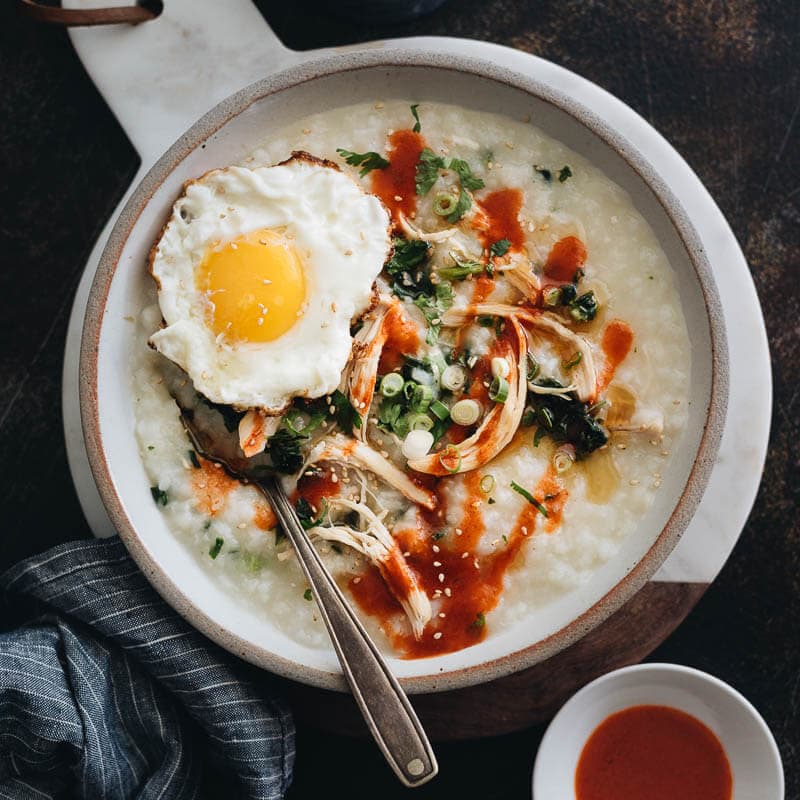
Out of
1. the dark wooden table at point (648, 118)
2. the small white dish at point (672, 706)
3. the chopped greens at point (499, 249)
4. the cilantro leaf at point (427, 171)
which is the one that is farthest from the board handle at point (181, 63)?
the small white dish at point (672, 706)

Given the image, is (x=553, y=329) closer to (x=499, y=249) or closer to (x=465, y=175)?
(x=499, y=249)

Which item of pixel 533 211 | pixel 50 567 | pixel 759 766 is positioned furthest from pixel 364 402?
pixel 759 766

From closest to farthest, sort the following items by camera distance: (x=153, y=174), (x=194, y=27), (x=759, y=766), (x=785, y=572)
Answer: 1. (x=153, y=174)
2. (x=759, y=766)
3. (x=194, y=27)
4. (x=785, y=572)

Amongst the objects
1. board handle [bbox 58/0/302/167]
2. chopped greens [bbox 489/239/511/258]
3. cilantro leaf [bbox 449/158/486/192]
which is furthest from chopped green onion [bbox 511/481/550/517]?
board handle [bbox 58/0/302/167]

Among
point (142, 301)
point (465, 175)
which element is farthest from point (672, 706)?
point (142, 301)

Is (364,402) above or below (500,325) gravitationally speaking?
below

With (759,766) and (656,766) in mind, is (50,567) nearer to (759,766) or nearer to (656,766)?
(656,766)

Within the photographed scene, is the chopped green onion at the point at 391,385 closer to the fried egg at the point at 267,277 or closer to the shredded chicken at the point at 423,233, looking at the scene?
the fried egg at the point at 267,277
